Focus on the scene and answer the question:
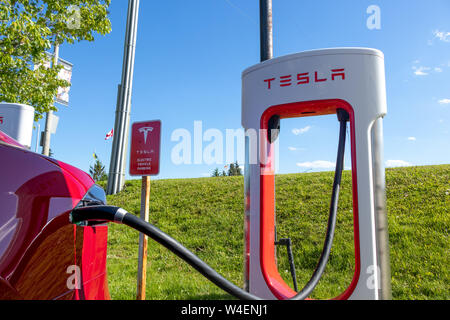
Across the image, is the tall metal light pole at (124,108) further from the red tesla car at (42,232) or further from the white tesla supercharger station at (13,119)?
the red tesla car at (42,232)

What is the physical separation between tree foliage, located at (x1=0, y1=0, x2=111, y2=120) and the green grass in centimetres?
433

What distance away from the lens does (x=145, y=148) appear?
3.75m

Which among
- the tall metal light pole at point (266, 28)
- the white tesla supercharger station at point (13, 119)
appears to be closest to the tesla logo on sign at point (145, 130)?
the tall metal light pole at point (266, 28)

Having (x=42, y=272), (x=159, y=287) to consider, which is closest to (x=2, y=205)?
(x=42, y=272)

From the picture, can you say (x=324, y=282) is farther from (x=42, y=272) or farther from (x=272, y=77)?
(x=42, y=272)

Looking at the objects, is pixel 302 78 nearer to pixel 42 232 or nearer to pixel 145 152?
pixel 42 232

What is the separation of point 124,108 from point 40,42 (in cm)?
327

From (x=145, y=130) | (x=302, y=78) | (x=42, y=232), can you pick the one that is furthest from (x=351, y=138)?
(x=145, y=130)

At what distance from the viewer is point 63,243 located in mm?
1159

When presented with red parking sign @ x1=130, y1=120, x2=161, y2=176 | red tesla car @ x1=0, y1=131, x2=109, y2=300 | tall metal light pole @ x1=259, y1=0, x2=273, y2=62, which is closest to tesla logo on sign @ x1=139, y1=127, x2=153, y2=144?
red parking sign @ x1=130, y1=120, x2=161, y2=176

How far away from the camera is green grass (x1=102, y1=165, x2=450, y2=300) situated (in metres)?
4.17

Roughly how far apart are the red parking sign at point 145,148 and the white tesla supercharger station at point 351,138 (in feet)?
5.05

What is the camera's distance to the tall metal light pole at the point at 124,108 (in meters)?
10.1

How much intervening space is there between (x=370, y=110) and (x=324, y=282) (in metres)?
2.95
